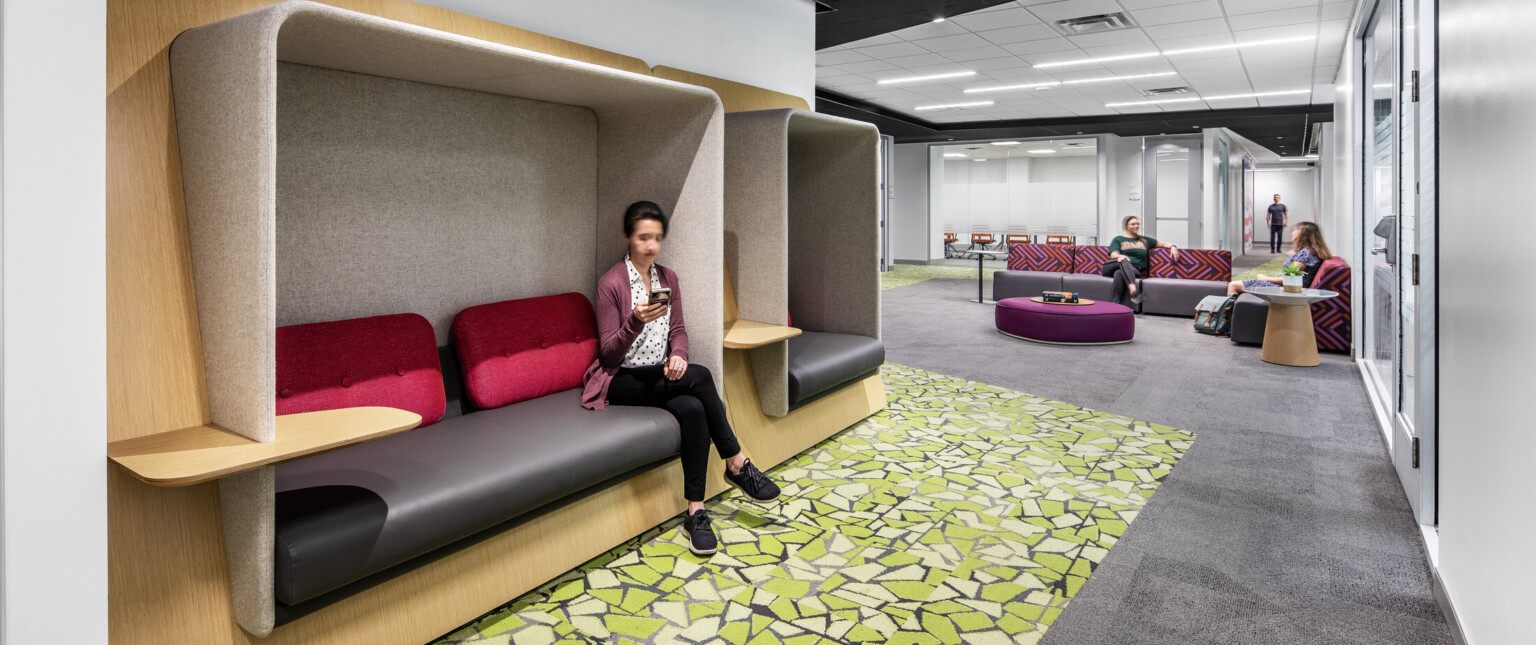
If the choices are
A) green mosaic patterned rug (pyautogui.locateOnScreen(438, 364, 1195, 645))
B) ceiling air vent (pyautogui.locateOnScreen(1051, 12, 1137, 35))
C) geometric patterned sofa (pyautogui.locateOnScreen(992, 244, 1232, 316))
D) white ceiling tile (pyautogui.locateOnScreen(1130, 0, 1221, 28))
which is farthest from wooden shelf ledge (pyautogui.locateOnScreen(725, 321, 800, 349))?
geometric patterned sofa (pyautogui.locateOnScreen(992, 244, 1232, 316))

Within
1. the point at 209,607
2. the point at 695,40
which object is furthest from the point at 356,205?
the point at 695,40

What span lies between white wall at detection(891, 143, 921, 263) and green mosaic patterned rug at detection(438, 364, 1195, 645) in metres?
13.1

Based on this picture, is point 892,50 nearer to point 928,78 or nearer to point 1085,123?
point 928,78

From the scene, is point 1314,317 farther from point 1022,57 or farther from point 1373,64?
point 1022,57

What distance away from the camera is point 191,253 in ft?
6.82

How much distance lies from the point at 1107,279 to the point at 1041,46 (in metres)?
3.02

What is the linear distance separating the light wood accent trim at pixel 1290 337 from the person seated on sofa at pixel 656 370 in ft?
16.7

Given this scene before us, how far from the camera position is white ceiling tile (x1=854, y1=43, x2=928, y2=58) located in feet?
25.6

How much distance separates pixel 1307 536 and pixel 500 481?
113 inches

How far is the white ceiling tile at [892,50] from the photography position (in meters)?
7.79

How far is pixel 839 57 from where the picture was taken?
837cm

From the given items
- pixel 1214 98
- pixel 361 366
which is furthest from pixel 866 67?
pixel 361 366

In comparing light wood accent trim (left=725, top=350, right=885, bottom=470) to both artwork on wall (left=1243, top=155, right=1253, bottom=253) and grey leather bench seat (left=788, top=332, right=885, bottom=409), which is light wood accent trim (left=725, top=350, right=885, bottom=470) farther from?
artwork on wall (left=1243, top=155, right=1253, bottom=253)

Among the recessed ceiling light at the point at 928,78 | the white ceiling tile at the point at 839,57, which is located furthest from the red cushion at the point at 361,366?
the recessed ceiling light at the point at 928,78
